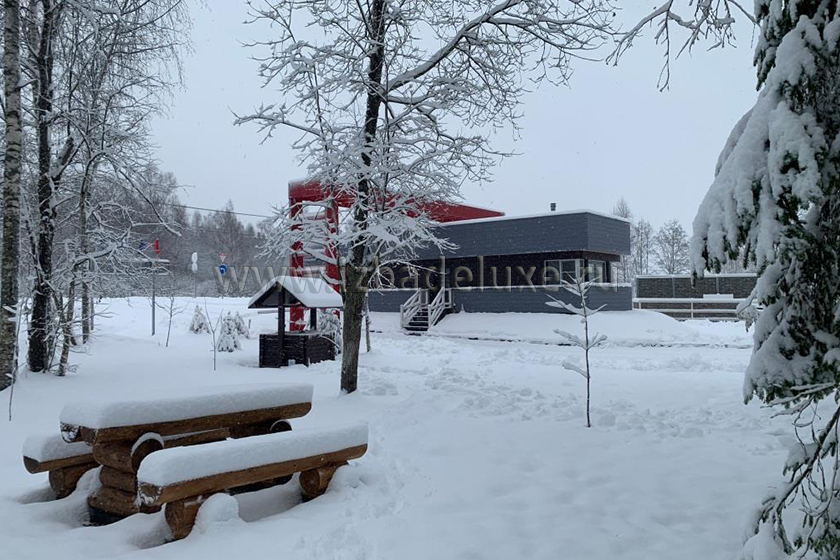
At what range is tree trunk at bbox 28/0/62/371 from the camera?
993cm

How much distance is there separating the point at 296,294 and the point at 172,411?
9.63 meters

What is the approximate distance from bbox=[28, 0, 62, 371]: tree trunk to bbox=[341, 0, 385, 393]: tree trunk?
537cm

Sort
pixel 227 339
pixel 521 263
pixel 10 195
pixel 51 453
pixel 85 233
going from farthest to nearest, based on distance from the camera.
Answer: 1. pixel 521 263
2. pixel 227 339
3. pixel 85 233
4. pixel 10 195
5. pixel 51 453

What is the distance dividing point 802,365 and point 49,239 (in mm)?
11652

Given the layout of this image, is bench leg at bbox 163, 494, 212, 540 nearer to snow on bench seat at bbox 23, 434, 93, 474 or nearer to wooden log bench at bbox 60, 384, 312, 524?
wooden log bench at bbox 60, 384, 312, 524

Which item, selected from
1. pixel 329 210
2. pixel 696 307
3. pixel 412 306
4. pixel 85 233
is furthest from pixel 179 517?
pixel 696 307

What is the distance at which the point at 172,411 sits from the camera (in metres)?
4.02

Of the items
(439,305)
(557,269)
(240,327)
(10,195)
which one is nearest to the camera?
(10,195)

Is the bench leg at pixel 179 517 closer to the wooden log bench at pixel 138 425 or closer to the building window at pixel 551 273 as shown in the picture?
the wooden log bench at pixel 138 425

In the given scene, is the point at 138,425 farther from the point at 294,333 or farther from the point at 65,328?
the point at 294,333

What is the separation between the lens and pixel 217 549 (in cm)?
336

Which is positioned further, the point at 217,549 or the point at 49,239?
the point at 49,239

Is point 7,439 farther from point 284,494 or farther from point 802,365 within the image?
point 802,365

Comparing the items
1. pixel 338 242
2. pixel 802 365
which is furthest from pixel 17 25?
pixel 802 365
